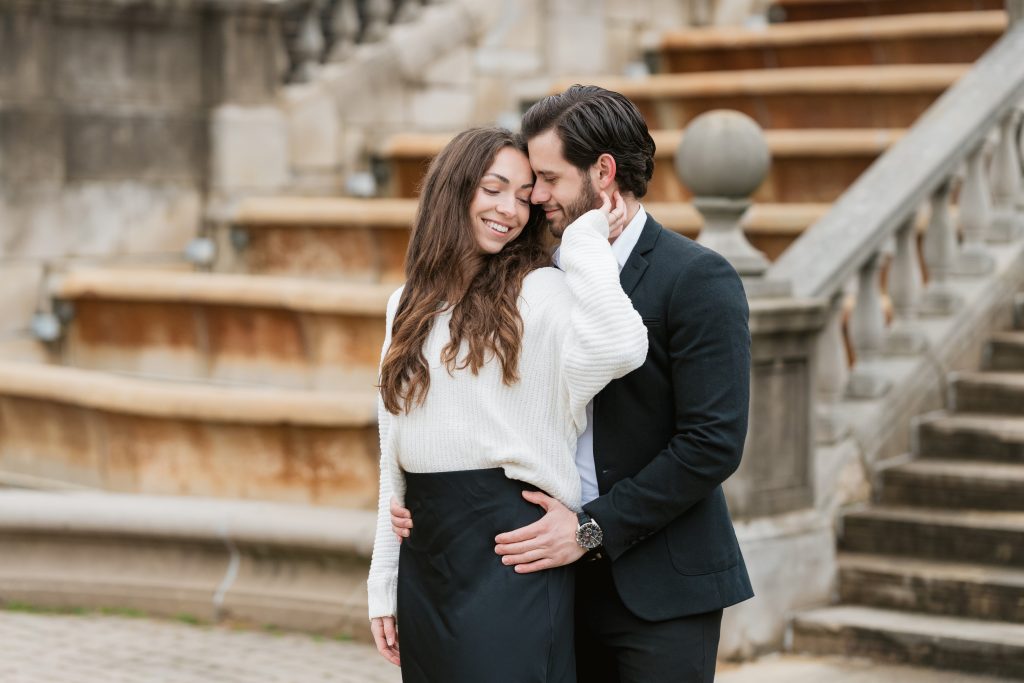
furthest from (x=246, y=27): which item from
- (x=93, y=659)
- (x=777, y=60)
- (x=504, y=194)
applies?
(x=504, y=194)

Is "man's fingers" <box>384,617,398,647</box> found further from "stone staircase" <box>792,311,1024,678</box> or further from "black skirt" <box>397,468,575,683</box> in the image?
"stone staircase" <box>792,311,1024,678</box>

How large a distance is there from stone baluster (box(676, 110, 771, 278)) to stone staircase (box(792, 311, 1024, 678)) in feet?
3.93

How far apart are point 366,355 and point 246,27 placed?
2669 mm

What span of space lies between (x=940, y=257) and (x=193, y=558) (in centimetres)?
342

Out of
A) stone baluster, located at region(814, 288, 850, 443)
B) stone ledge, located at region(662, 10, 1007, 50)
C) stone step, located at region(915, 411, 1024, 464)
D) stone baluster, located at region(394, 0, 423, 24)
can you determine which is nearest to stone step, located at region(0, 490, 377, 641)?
stone baluster, located at region(814, 288, 850, 443)

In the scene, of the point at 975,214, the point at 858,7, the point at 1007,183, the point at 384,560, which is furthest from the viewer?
the point at 858,7

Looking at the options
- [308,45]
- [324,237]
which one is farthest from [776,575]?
[308,45]

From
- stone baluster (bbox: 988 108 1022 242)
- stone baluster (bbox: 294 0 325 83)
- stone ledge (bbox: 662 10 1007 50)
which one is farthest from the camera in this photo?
→ stone ledge (bbox: 662 10 1007 50)

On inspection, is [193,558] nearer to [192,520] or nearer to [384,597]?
[192,520]

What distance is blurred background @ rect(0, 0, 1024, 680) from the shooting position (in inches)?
238

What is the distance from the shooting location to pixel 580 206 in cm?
332

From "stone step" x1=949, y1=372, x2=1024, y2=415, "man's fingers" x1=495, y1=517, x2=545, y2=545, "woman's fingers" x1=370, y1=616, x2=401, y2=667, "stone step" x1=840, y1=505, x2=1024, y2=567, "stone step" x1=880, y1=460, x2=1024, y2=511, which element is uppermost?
"man's fingers" x1=495, y1=517, x2=545, y2=545

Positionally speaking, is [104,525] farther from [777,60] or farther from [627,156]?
[777,60]

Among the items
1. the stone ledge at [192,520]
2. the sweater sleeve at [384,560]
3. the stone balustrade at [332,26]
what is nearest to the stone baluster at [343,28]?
the stone balustrade at [332,26]
